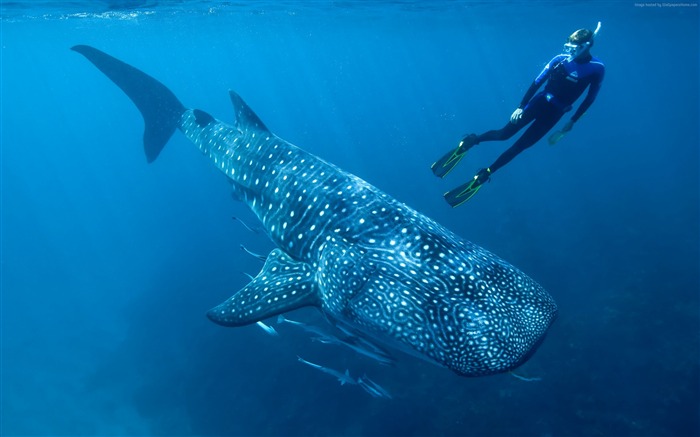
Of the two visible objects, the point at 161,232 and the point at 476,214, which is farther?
the point at 161,232

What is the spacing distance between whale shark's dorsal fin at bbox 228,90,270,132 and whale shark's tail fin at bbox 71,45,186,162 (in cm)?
288

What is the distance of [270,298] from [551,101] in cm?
640

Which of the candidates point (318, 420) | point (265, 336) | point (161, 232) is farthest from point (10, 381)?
point (318, 420)

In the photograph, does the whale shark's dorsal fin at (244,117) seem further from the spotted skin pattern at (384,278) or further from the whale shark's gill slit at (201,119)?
the whale shark's gill slit at (201,119)

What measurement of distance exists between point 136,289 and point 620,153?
1431 inches

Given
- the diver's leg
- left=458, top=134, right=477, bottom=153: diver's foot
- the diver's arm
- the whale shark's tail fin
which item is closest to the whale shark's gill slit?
the whale shark's tail fin

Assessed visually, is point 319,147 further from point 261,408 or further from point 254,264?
point 261,408

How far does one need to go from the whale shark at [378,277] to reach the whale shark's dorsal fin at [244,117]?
554mm

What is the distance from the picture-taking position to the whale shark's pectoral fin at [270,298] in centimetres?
553

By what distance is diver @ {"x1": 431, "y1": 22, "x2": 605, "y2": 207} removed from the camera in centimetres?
742

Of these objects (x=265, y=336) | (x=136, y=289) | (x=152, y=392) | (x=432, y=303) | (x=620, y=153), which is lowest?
(x=152, y=392)

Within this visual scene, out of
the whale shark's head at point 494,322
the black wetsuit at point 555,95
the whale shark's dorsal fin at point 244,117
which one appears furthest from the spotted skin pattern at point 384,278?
the black wetsuit at point 555,95

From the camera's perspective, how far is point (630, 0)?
3259 centimetres

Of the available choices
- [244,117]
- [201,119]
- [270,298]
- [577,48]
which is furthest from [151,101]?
[577,48]
